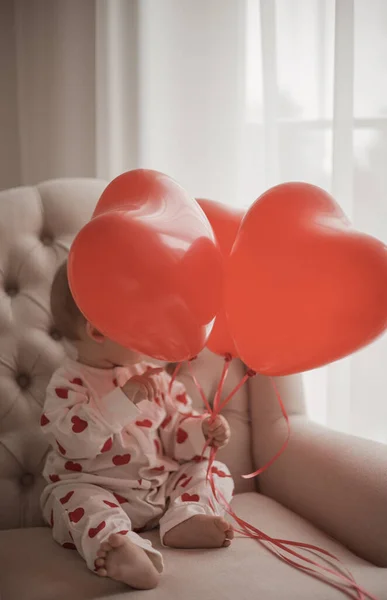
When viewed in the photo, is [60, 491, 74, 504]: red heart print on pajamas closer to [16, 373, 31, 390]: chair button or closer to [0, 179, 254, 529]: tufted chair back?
[0, 179, 254, 529]: tufted chair back

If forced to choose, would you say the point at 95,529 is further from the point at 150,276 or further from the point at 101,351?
the point at 150,276

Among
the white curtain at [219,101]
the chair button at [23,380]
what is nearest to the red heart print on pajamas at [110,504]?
the chair button at [23,380]

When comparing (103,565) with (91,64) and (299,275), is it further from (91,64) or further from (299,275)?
(91,64)

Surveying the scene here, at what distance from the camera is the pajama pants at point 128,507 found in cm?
96

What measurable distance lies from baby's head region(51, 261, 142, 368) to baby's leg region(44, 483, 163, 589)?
0.70 feet

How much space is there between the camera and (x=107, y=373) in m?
1.17

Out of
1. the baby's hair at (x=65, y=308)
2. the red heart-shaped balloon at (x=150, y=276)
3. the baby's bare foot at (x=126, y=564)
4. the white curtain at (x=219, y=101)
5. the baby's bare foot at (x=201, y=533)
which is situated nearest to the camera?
the red heart-shaped balloon at (x=150, y=276)

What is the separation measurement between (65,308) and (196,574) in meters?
0.47

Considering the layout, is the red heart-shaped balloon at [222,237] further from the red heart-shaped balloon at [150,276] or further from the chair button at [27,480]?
the chair button at [27,480]

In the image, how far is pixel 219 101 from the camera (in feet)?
5.36

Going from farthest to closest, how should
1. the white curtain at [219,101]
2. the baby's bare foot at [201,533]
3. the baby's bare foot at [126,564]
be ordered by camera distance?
the white curtain at [219,101] → the baby's bare foot at [201,533] → the baby's bare foot at [126,564]

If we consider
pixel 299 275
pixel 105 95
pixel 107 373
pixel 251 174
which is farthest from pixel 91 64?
pixel 299 275

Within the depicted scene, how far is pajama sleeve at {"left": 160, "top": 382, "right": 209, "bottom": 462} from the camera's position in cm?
120

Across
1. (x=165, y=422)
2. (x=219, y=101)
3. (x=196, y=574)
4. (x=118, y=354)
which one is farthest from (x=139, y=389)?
(x=219, y=101)
